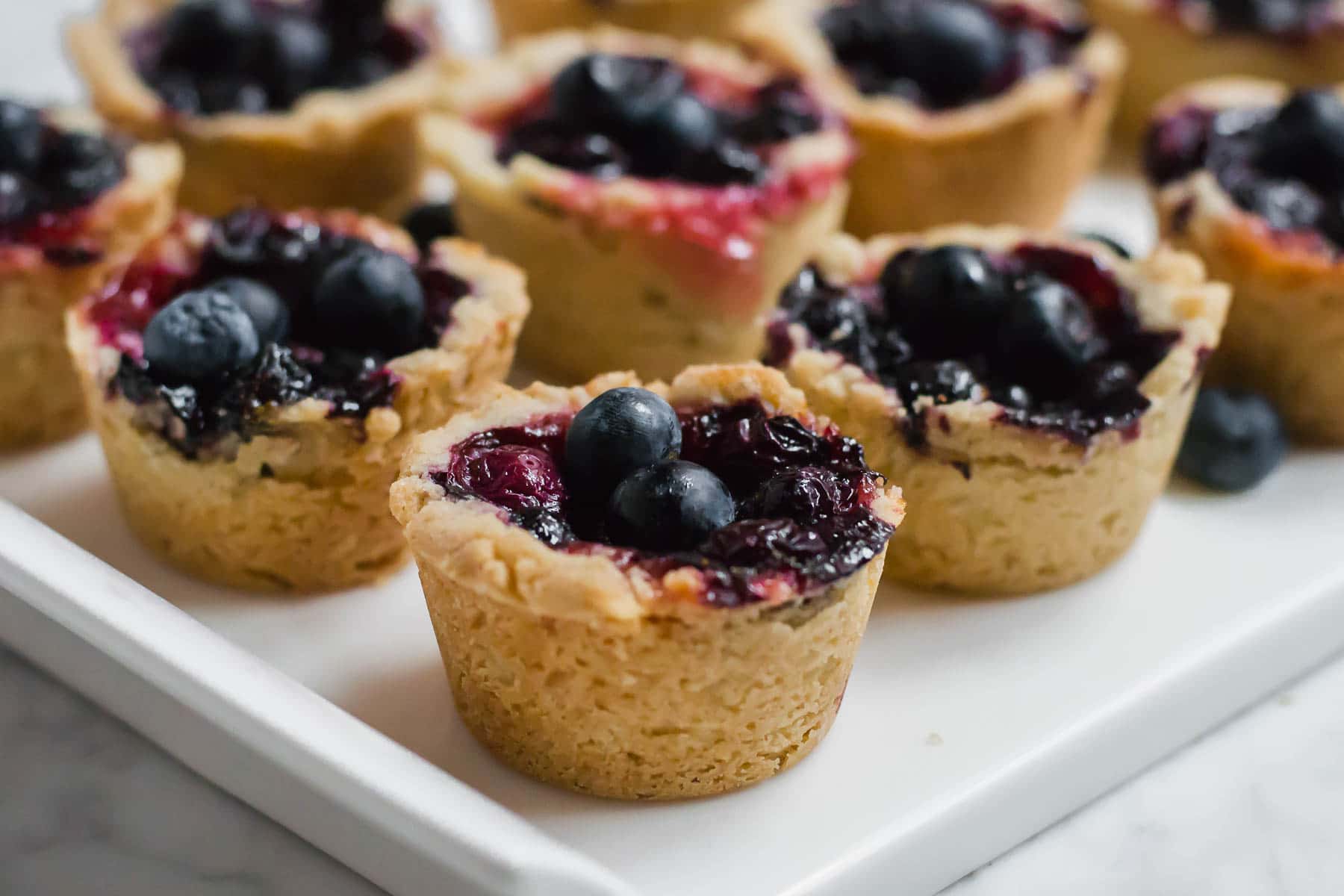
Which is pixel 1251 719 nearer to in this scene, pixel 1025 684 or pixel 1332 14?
pixel 1025 684

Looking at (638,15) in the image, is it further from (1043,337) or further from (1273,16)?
(1043,337)

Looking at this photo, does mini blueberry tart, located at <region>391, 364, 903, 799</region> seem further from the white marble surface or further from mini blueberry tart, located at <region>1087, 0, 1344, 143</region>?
mini blueberry tart, located at <region>1087, 0, 1344, 143</region>

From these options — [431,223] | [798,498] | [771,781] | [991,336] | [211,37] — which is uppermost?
[798,498]

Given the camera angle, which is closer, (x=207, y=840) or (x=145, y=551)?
(x=207, y=840)

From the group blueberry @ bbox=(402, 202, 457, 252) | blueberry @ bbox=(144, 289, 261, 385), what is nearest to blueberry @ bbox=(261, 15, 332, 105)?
blueberry @ bbox=(402, 202, 457, 252)

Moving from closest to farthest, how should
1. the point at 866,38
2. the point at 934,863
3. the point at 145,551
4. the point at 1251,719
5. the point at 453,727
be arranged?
Result: the point at 934,863, the point at 453,727, the point at 1251,719, the point at 145,551, the point at 866,38

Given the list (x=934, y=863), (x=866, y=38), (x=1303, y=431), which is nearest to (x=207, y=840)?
(x=934, y=863)

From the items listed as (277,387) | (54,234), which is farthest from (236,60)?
(277,387)
